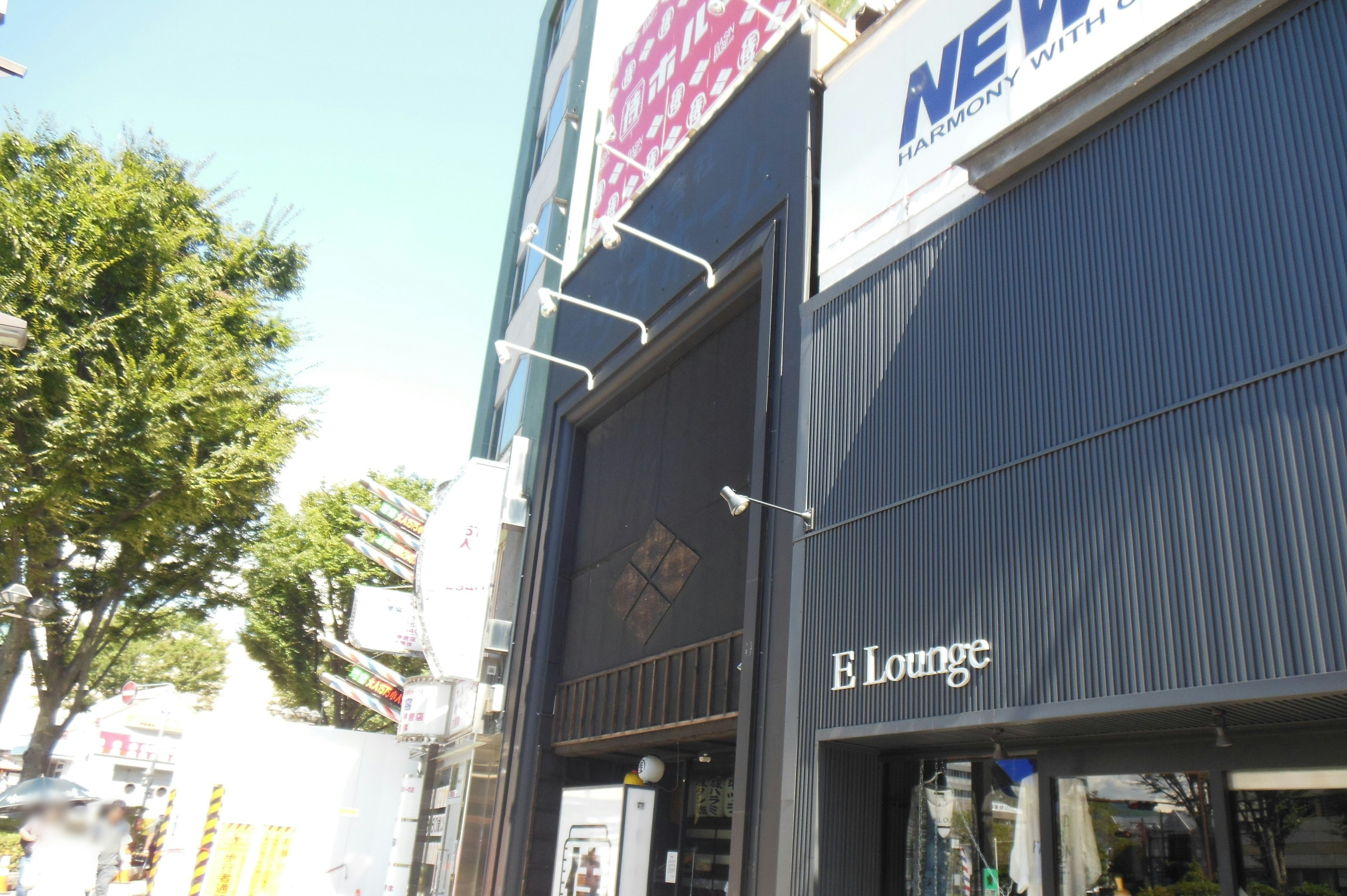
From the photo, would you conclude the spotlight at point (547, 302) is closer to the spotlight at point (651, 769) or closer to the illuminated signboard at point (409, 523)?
the spotlight at point (651, 769)

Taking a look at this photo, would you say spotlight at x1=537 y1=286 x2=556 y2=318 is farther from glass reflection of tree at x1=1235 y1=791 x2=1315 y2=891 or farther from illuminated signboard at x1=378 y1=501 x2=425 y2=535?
illuminated signboard at x1=378 y1=501 x2=425 y2=535

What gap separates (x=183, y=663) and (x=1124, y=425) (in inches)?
2235

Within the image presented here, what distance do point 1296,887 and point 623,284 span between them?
1172cm

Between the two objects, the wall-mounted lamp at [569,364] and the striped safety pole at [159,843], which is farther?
the striped safety pole at [159,843]

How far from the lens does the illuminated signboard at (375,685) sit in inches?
987

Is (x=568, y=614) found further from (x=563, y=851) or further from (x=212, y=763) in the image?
(x=212, y=763)

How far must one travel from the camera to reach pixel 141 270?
823 inches

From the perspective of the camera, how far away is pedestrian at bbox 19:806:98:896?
11656 mm

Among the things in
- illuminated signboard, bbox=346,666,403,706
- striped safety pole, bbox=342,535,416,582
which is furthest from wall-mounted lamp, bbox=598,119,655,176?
illuminated signboard, bbox=346,666,403,706

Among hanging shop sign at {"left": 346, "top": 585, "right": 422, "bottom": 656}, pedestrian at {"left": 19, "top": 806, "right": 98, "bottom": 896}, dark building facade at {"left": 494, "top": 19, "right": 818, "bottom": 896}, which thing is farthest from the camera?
hanging shop sign at {"left": 346, "top": 585, "right": 422, "bottom": 656}

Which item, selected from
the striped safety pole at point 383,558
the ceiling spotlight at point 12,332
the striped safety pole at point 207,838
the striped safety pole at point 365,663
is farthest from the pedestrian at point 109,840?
the striped safety pole at point 383,558

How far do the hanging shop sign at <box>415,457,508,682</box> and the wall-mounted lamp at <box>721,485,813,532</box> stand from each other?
864cm

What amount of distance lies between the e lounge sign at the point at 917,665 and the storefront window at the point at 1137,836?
1.22 metres

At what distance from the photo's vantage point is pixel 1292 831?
233 inches
